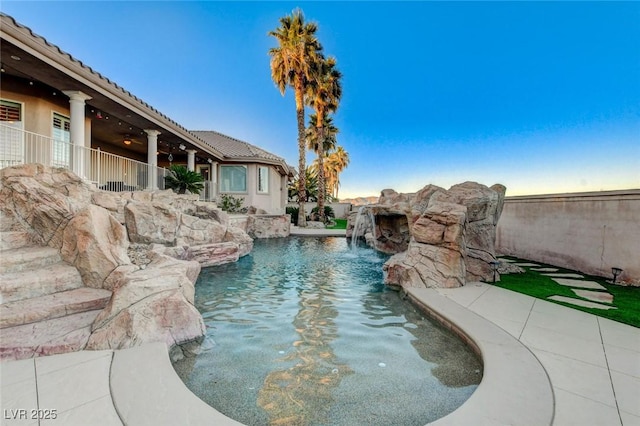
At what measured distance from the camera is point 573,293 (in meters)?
5.88

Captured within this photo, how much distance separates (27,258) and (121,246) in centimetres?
132

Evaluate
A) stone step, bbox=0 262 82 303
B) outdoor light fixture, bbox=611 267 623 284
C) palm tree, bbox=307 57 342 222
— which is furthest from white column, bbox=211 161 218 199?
outdoor light fixture, bbox=611 267 623 284

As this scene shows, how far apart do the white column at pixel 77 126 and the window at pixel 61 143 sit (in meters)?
0.22

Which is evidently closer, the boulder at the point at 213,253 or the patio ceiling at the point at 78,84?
the patio ceiling at the point at 78,84

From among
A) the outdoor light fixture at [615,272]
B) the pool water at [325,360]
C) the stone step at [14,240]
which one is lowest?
the pool water at [325,360]

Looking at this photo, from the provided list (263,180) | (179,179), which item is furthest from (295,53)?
(179,179)

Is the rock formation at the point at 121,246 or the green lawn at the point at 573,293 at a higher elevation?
the rock formation at the point at 121,246

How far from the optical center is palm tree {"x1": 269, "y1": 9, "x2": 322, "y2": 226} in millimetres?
19781

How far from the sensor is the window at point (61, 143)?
952cm

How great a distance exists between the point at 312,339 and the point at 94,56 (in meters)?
→ 17.4

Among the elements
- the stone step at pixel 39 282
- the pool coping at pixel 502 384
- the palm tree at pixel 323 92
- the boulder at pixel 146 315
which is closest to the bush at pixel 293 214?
the palm tree at pixel 323 92

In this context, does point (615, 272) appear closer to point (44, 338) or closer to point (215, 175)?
point (44, 338)

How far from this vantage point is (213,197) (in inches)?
774

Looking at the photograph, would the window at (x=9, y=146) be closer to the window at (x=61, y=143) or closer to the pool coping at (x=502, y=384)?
the window at (x=61, y=143)
